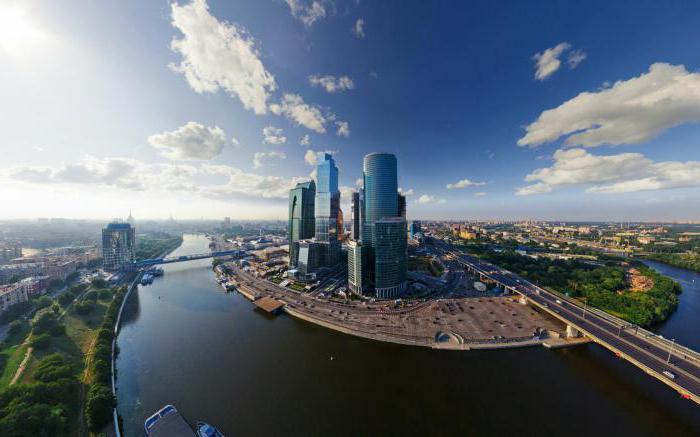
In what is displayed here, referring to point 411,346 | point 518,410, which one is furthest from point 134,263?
point 518,410

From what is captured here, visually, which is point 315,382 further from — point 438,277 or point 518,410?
point 438,277

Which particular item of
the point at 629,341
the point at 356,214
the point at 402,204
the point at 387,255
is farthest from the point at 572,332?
the point at 356,214

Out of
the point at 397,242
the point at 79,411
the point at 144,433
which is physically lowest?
the point at 144,433

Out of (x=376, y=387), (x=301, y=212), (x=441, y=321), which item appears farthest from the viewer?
(x=301, y=212)

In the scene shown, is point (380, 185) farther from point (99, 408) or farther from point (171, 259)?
point (171, 259)

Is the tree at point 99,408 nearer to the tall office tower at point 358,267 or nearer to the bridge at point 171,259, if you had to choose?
the tall office tower at point 358,267
